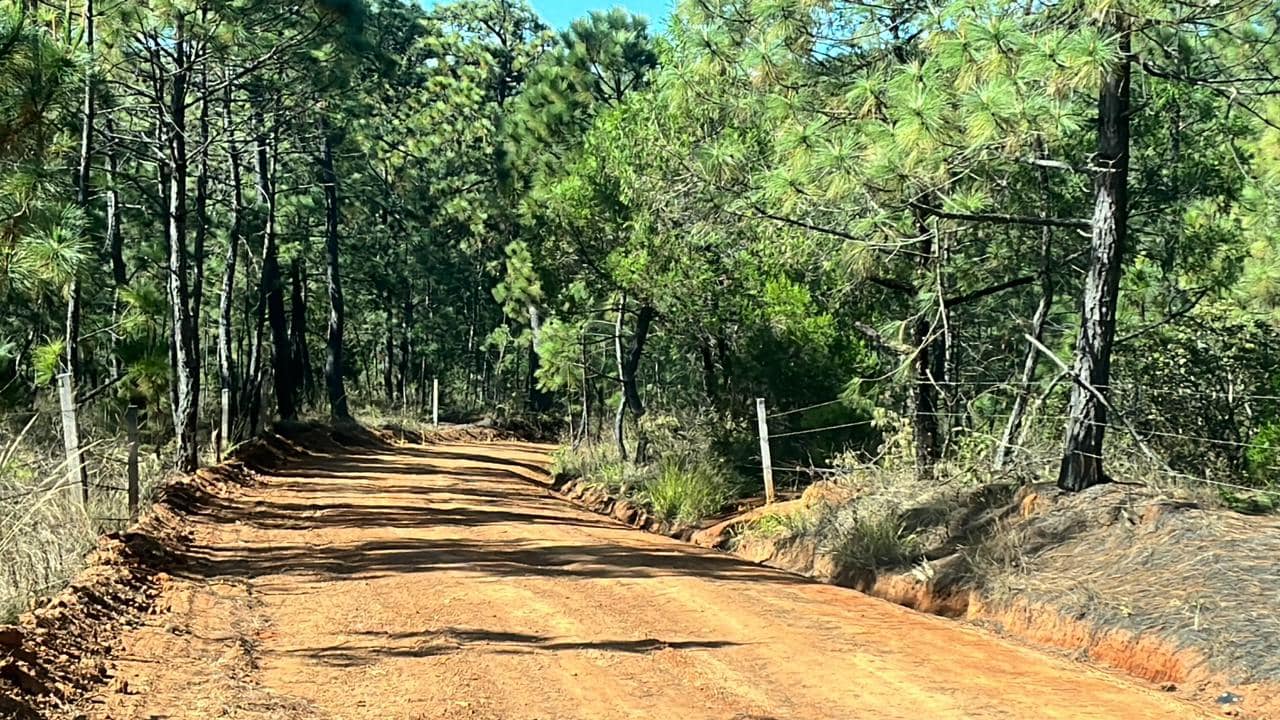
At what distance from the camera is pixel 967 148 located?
A: 875cm

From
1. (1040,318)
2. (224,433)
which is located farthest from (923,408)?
(224,433)

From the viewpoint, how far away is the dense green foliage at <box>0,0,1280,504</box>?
27.4 ft

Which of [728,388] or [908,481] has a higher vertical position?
[728,388]

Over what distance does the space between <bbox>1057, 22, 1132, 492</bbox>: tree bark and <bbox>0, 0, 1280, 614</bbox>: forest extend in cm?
3

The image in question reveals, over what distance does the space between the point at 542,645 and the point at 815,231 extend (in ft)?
19.1

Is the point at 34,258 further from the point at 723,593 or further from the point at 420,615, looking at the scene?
the point at 723,593

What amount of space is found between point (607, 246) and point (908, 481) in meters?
8.81

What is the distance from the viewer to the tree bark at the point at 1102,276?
9047 millimetres

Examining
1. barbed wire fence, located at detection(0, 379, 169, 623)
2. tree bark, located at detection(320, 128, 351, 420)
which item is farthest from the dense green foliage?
tree bark, located at detection(320, 128, 351, 420)

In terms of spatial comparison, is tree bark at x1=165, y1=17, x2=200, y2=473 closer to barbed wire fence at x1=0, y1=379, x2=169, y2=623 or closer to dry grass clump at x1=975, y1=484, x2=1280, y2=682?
barbed wire fence at x1=0, y1=379, x2=169, y2=623

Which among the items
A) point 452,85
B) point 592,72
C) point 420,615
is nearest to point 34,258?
point 420,615

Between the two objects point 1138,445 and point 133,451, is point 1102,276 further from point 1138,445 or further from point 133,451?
point 133,451

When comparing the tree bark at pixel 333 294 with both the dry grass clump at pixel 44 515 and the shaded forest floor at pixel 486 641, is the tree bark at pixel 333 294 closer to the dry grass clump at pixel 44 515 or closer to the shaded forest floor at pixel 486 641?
the shaded forest floor at pixel 486 641

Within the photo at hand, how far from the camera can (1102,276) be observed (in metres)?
9.05
